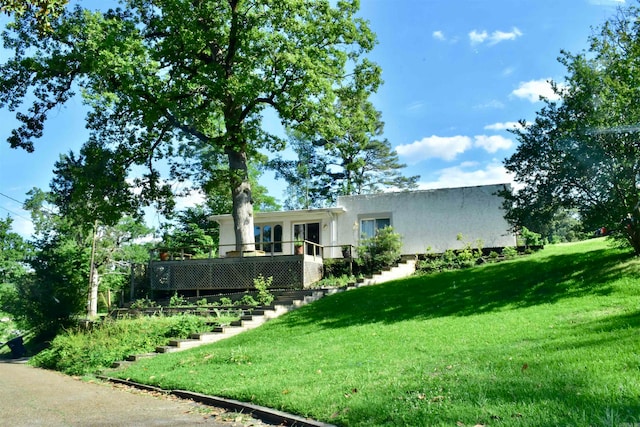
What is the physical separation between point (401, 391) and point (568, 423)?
218 centimetres

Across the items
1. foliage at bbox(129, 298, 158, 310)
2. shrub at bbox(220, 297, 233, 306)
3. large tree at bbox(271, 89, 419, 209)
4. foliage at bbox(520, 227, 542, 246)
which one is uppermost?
large tree at bbox(271, 89, 419, 209)

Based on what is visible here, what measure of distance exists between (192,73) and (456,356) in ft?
61.5

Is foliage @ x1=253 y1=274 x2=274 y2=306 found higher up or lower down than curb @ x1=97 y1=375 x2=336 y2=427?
higher up

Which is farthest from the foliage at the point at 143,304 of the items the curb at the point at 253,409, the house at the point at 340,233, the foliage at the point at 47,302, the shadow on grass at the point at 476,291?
the curb at the point at 253,409

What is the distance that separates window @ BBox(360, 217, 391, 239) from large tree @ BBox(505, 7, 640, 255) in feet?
35.2

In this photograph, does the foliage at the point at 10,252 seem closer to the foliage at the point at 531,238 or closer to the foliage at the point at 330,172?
the foliage at the point at 330,172

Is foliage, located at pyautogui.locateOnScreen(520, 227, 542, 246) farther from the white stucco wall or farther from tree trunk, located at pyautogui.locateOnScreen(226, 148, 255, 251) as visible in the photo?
tree trunk, located at pyautogui.locateOnScreen(226, 148, 255, 251)

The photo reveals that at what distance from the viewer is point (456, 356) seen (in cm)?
796

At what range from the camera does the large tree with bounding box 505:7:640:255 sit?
1370 centimetres

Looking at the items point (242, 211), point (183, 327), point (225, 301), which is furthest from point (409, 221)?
point (183, 327)

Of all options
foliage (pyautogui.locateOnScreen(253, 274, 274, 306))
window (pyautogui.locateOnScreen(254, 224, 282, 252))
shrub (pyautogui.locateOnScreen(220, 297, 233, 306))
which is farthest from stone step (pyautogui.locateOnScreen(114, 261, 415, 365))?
window (pyautogui.locateOnScreen(254, 224, 282, 252))

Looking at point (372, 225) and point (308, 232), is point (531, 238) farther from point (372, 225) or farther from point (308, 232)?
point (308, 232)

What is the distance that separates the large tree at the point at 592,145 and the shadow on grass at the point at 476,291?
4.99ft

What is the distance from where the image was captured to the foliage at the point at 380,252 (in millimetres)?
23233
